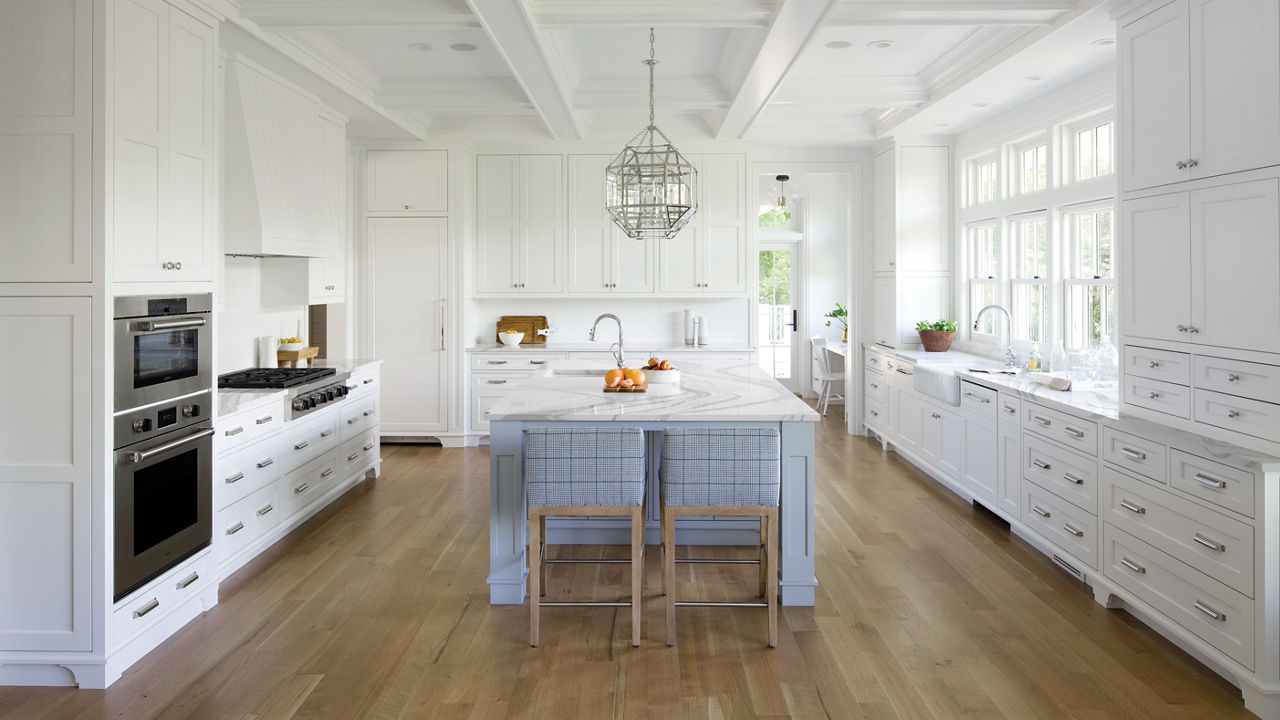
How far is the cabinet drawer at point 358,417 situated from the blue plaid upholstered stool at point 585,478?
255 cm

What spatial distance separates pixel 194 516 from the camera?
3260 millimetres

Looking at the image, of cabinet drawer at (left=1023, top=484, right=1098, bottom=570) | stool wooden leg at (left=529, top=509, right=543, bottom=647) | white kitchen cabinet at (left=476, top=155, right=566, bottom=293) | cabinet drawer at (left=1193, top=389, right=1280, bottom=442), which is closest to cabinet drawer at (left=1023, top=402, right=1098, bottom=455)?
cabinet drawer at (left=1023, top=484, right=1098, bottom=570)

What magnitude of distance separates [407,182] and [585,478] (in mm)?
4674

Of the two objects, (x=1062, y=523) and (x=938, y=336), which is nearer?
(x=1062, y=523)

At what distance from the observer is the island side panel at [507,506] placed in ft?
11.5

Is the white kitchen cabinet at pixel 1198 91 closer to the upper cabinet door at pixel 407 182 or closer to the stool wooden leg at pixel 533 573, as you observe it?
the stool wooden leg at pixel 533 573

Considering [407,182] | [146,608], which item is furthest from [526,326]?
[146,608]

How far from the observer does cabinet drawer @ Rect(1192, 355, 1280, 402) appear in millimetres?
2715

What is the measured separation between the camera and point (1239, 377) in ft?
9.39

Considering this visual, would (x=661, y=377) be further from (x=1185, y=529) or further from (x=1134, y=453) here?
(x=1185, y=529)

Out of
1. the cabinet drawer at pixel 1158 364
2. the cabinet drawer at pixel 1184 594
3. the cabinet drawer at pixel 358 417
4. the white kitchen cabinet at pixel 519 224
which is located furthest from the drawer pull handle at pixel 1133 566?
the white kitchen cabinet at pixel 519 224

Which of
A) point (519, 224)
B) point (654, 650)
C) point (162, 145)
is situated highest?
point (519, 224)

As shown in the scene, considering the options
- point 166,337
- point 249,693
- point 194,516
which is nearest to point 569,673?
point 249,693

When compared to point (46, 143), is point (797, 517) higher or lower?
lower
